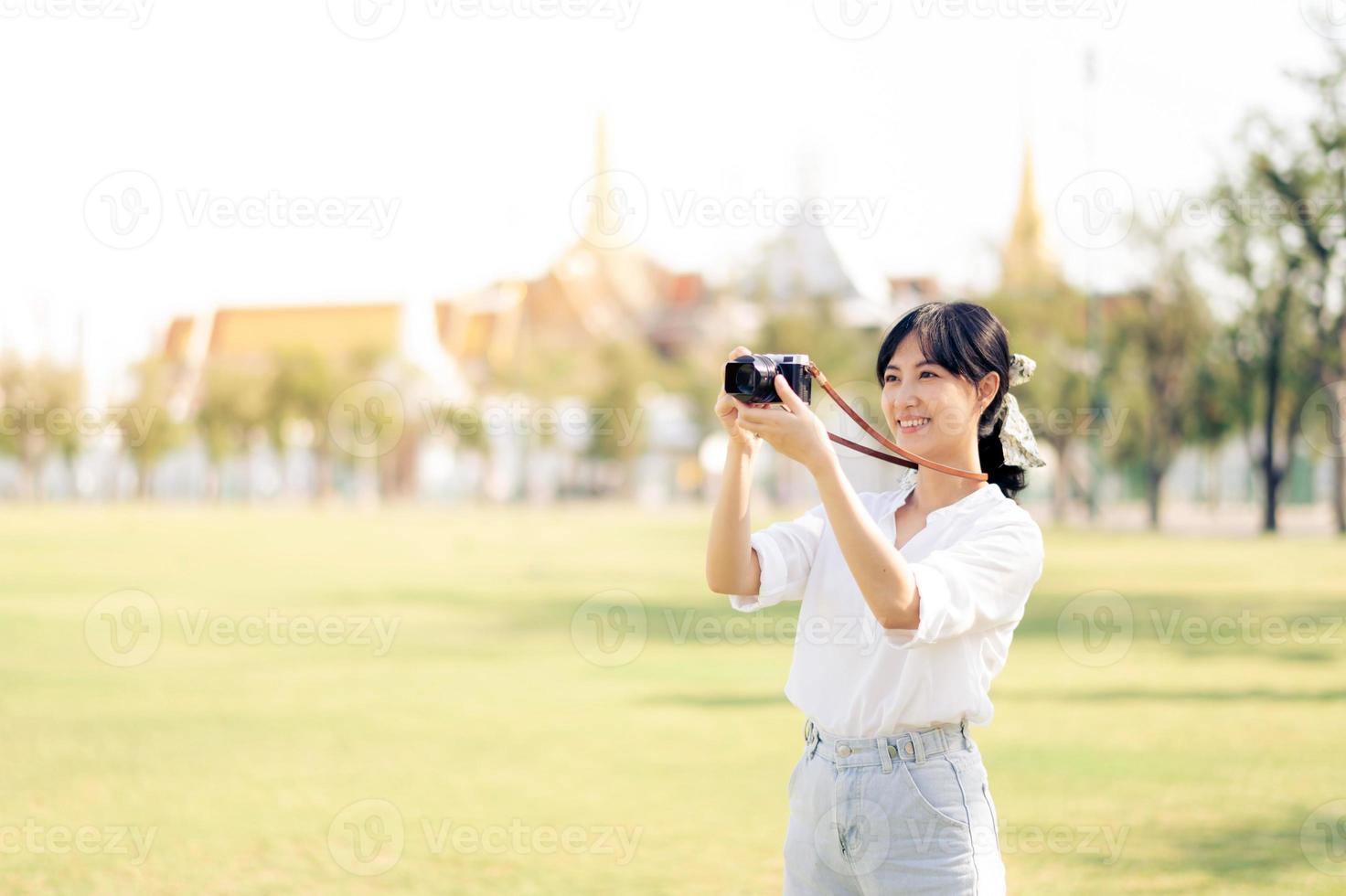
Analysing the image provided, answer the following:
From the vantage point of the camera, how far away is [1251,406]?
113 ft

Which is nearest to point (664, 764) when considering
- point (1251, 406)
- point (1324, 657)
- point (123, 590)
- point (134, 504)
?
point (1324, 657)

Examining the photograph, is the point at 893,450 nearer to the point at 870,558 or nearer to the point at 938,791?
the point at 870,558

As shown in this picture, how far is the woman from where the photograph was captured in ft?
7.72

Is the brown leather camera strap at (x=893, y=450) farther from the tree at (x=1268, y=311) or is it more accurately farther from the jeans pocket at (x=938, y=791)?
the tree at (x=1268, y=311)

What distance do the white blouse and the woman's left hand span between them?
0.55 feet

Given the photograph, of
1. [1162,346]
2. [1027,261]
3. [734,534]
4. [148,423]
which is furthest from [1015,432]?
[148,423]

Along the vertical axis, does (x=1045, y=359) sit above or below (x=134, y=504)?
above

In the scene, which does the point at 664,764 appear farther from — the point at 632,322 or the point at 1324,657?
the point at 632,322

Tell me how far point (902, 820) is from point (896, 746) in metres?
0.12

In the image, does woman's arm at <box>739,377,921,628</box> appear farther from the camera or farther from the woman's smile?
the woman's smile

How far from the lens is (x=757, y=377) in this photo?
227cm

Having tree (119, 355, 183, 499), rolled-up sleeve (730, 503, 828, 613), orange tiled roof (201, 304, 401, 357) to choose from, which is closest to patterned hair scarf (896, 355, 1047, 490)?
rolled-up sleeve (730, 503, 828, 613)

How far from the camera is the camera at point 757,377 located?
2.27 metres

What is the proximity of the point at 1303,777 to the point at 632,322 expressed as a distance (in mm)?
63529
